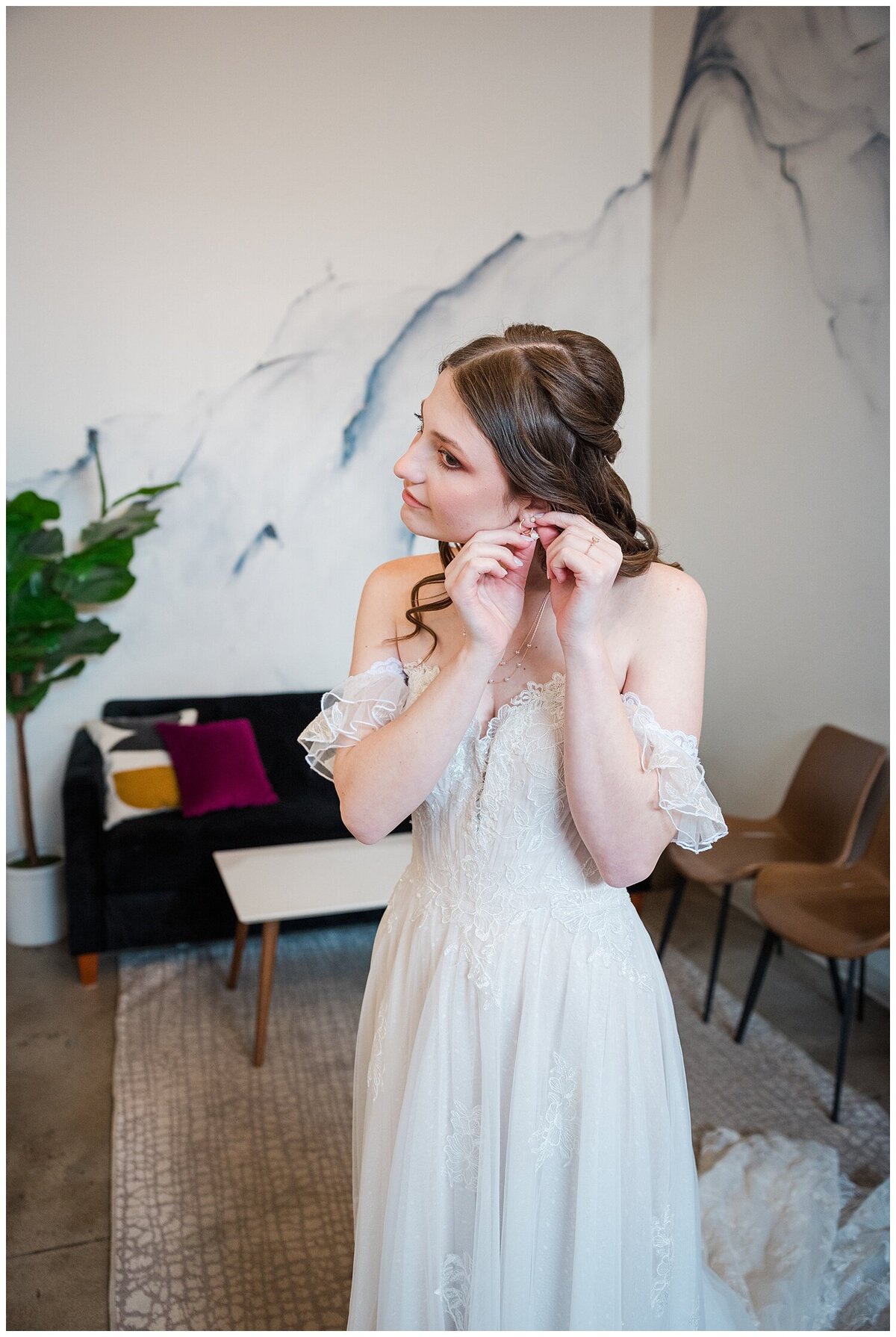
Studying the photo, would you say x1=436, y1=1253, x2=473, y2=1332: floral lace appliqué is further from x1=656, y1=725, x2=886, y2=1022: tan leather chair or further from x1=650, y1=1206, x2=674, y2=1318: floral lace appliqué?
x1=656, y1=725, x2=886, y2=1022: tan leather chair

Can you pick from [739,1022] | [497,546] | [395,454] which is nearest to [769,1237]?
[739,1022]

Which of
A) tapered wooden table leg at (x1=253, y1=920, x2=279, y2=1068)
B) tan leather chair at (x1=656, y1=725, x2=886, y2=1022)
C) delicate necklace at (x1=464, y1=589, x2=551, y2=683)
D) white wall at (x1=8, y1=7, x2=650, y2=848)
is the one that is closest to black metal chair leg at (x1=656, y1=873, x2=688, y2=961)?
tan leather chair at (x1=656, y1=725, x2=886, y2=1022)

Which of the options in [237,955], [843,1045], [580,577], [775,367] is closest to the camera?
[580,577]

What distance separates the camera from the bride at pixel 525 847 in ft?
3.77

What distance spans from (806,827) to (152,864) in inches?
84.1

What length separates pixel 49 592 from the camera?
3646 mm

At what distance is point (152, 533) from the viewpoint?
13.6 ft

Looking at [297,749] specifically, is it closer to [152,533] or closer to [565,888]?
[152,533]

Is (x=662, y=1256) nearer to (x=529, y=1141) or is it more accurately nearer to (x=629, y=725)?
(x=529, y=1141)

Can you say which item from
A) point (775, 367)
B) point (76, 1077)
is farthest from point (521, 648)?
point (775, 367)

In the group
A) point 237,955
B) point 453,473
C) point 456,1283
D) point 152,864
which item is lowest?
point 237,955

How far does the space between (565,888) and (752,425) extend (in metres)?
2.91

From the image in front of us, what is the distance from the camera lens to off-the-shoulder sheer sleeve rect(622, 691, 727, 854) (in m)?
1.17

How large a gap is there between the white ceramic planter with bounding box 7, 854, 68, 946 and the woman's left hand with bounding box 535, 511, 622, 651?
3.02m
